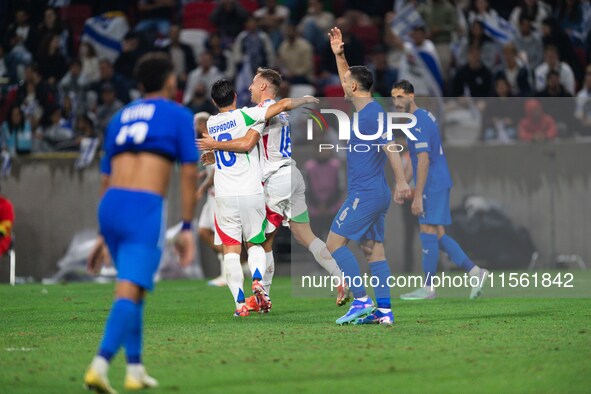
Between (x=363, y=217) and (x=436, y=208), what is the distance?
371 centimetres

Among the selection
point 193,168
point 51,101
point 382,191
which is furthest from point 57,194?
point 193,168

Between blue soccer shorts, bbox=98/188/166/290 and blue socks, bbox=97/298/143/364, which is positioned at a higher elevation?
blue soccer shorts, bbox=98/188/166/290

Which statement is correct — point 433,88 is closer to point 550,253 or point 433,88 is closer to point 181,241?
point 550,253

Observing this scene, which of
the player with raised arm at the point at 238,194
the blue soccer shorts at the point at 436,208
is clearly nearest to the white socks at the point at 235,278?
the player with raised arm at the point at 238,194

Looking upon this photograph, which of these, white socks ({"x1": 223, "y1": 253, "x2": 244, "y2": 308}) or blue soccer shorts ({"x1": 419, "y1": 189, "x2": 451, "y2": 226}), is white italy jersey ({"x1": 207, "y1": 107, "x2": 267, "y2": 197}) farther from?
blue soccer shorts ({"x1": 419, "y1": 189, "x2": 451, "y2": 226})

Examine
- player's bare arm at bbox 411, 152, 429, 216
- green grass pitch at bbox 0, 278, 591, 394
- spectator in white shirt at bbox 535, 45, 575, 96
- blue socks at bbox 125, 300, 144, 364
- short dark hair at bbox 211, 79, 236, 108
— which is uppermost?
spectator in white shirt at bbox 535, 45, 575, 96

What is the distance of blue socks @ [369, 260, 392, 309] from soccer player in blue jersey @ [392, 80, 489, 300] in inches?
118

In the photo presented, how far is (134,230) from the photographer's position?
668 cm

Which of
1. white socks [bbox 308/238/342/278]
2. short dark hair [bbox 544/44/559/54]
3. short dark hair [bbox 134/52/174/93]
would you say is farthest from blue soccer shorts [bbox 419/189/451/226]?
short dark hair [bbox 134/52/174/93]

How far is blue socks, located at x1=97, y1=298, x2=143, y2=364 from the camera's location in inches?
256

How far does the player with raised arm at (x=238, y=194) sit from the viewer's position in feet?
38.4

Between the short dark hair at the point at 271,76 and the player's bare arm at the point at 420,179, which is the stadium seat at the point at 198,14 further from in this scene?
the short dark hair at the point at 271,76

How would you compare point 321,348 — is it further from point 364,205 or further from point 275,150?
point 275,150

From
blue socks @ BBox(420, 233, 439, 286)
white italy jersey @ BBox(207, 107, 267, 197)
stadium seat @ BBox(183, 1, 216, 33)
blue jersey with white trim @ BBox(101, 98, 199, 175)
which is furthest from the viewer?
stadium seat @ BBox(183, 1, 216, 33)
